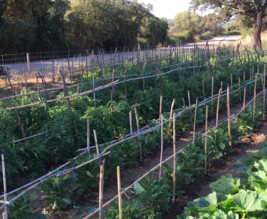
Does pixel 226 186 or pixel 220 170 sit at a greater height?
pixel 226 186

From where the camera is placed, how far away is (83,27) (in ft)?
88.6

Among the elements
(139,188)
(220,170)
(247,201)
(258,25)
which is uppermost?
(258,25)

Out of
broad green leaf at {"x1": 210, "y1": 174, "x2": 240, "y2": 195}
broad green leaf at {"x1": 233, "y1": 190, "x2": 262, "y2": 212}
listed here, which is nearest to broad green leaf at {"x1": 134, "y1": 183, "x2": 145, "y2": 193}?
broad green leaf at {"x1": 210, "y1": 174, "x2": 240, "y2": 195}

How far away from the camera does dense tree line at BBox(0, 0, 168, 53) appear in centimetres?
2221

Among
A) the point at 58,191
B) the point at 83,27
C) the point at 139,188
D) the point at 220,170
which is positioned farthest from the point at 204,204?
the point at 83,27

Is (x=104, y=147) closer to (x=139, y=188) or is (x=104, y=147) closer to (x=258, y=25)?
(x=139, y=188)

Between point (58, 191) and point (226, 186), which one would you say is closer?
point (226, 186)

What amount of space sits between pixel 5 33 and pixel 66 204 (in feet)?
62.2

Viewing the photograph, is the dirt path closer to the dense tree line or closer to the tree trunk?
the dense tree line

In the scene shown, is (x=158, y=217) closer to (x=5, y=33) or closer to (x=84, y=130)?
(x=84, y=130)

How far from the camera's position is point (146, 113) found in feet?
24.8

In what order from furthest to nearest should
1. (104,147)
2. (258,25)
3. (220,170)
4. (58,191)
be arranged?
(258,25)
(220,170)
(104,147)
(58,191)

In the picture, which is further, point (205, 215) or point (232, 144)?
point (232, 144)

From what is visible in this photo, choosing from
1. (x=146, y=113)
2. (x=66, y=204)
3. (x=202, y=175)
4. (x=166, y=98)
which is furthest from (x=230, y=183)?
(x=166, y=98)
